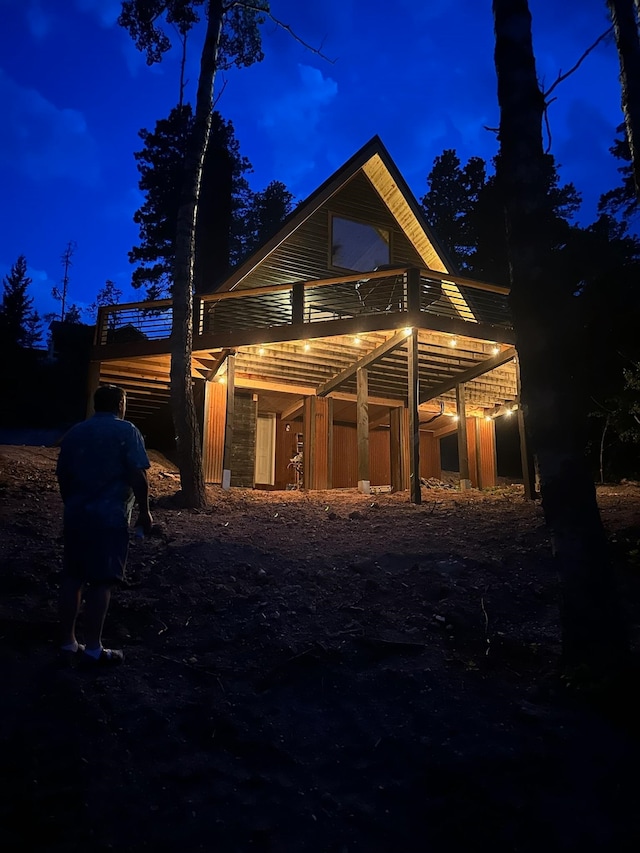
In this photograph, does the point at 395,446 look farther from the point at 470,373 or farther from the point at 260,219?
the point at 260,219

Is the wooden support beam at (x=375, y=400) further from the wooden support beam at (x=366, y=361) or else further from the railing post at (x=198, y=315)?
the railing post at (x=198, y=315)

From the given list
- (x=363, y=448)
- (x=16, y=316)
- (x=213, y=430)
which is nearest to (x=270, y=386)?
(x=213, y=430)

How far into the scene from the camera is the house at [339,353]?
12203 mm

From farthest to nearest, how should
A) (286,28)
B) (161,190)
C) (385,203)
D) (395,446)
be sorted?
(161,190), (385,203), (395,446), (286,28)

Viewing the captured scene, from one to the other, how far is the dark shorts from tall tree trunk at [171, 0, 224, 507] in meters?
5.73

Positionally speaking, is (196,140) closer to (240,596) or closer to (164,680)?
(240,596)

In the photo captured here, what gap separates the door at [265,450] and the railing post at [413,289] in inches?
259

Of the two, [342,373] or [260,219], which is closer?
[342,373]

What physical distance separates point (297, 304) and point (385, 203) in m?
6.68

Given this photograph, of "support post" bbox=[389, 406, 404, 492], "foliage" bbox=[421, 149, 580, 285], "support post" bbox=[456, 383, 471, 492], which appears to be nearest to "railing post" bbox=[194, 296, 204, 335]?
"support post" bbox=[389, 406, 404, 492]

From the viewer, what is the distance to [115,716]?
2.88 meters

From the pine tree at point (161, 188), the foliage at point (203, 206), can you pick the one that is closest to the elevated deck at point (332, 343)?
the foliage at point (203, 206)

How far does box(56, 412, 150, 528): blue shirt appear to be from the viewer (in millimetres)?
3406

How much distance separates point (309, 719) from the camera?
306cm
